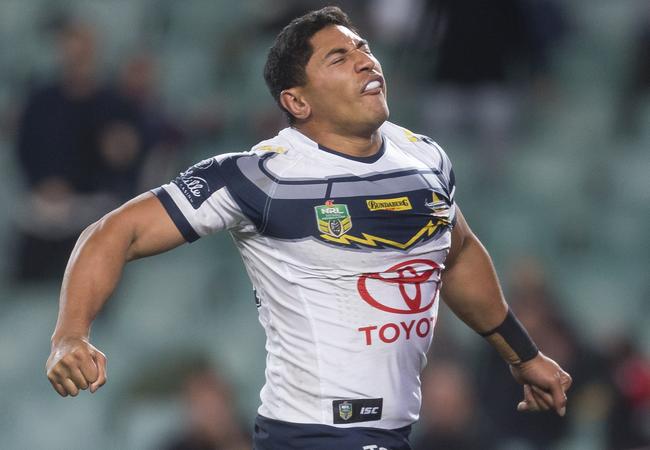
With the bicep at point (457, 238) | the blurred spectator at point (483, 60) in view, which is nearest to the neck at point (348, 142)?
the bicep at point (457, 238)

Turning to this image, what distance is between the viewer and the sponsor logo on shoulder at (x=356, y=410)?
3.89 metres

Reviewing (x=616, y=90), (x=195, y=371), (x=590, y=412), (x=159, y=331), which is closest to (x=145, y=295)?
(x=159, y=331)

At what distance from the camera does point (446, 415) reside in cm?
680

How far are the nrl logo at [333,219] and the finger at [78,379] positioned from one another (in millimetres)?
888

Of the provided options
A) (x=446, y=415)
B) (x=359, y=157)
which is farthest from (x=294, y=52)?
(x=446, y=415)

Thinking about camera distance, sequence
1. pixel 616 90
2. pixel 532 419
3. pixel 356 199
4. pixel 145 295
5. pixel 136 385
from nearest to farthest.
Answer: pixel 356 199 → pixel 532 419 → pixel 136 385 → pixel 145 295 → pixel 616 90

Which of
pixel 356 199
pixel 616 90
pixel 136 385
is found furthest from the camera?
pixel 616 90

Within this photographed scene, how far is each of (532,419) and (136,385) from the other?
8.02 feet

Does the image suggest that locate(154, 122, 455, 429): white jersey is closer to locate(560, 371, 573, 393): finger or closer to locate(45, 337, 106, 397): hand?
locate(45, 337, 106, 397): hand

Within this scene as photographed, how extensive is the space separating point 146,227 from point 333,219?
22.6 inches

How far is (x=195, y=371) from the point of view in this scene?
748 centimetres

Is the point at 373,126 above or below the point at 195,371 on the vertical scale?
above

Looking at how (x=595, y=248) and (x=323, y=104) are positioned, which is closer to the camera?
(x=323, y=104)

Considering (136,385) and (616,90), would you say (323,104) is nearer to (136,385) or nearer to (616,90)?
(136,385)
